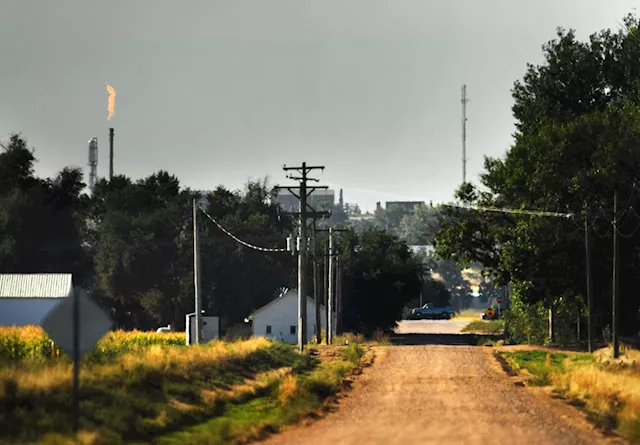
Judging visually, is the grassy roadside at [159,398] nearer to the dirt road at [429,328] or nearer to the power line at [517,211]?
the power line at [517,211]

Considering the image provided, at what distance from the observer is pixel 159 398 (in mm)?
29594

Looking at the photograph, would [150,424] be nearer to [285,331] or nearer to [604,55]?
[604,55]

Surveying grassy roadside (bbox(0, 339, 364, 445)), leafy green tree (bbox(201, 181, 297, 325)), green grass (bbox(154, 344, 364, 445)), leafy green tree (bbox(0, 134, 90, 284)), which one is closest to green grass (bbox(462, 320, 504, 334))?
leafy green tree (bbox(201, 181, 297, 325))

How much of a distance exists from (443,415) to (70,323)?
477 inches

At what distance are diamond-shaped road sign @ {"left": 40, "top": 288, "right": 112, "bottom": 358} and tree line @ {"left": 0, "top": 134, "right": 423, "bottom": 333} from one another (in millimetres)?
92709

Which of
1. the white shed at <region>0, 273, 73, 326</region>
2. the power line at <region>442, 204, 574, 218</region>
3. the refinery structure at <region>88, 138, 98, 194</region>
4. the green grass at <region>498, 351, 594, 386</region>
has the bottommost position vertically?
the green grass at <region>498, 351, 594, 386</region>

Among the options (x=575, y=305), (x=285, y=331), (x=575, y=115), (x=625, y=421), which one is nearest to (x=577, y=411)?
(x=625, y=421)

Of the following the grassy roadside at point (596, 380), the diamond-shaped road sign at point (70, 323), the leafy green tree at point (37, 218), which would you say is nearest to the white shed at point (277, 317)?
the leafy green tree at point (37, 218)

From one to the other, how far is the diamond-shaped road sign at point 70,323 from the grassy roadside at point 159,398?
277 centimetres

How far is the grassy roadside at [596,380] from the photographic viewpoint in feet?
92.4

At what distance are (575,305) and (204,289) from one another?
52376mm

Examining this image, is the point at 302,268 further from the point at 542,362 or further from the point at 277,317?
the point at 277,317

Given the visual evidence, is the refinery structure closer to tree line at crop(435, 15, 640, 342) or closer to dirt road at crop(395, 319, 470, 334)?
dirt road at crop(395, 319, 470, 334)

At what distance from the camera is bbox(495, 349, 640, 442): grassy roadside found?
2817 cm
